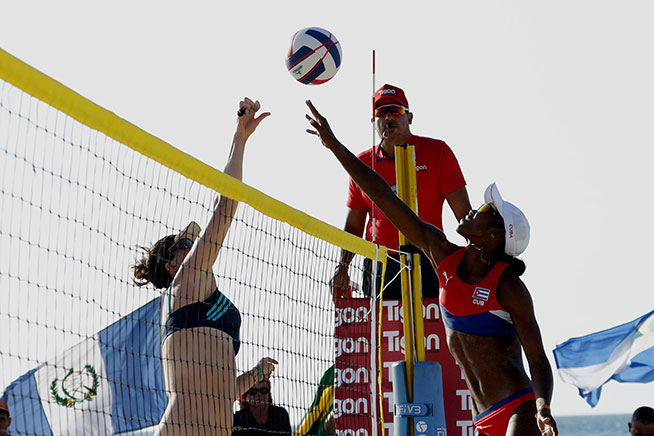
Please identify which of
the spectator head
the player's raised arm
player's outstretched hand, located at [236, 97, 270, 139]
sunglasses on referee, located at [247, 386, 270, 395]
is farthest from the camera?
the spectator head

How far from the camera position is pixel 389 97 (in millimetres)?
7094

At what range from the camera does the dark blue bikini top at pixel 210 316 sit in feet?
15.2

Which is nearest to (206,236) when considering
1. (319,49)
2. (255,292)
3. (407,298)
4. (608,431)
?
(255,292)

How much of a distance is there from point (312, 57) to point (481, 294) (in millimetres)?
2625

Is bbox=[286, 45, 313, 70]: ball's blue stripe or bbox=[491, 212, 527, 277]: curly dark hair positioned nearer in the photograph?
bbox=[491, 212, 527, 277]: curly dark hair

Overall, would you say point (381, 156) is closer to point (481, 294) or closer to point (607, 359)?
point (481, 294)

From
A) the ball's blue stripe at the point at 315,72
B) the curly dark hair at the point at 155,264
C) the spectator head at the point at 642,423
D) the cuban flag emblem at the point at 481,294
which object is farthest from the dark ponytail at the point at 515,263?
the spectator head at the point at 642,423

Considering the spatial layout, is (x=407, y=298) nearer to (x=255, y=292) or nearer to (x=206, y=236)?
(x=255, y=292)

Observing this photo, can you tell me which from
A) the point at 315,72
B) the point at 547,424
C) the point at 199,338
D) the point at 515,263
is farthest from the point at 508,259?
the point at 315,72

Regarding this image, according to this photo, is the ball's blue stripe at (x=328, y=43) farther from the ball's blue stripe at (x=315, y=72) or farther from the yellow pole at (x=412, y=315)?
the yellow pole at (x=412, y=315)

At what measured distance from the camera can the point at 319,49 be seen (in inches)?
281

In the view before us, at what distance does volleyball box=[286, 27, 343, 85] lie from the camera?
23.4 ft

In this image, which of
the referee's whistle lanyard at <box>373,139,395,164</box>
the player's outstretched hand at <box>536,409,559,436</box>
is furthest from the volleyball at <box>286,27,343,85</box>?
the player's outstretched hand at <box>536,409,559,436</box>

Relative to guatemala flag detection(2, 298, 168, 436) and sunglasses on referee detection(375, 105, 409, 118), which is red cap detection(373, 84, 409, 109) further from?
guatemala flag detection(2, 298, 168, 436)
